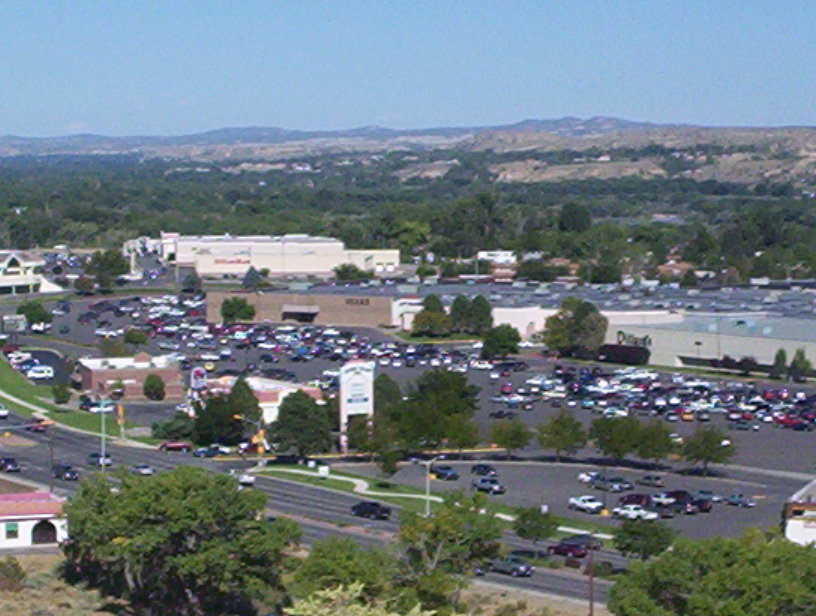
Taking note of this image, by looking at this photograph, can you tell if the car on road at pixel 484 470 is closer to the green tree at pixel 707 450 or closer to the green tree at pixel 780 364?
the green tree at pixel 707 450

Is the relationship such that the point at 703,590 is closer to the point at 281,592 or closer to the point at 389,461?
the point at 281,592

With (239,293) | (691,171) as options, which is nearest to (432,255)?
(239,293)

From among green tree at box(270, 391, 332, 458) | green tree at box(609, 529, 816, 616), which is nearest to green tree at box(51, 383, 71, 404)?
green tree at box(270, 391, 332, 458)

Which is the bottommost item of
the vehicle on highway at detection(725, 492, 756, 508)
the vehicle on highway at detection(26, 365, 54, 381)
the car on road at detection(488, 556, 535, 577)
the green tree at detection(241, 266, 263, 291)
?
the green tree at detection(241, 266, 263, 291)

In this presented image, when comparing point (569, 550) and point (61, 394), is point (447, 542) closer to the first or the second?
point (569, 550)

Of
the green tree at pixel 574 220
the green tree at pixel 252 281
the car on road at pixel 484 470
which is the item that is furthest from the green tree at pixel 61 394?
the green tree at pixel 574 220

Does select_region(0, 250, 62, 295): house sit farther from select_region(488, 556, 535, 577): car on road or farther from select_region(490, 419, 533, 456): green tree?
select_region(488, 556, 535, 577): car on road
